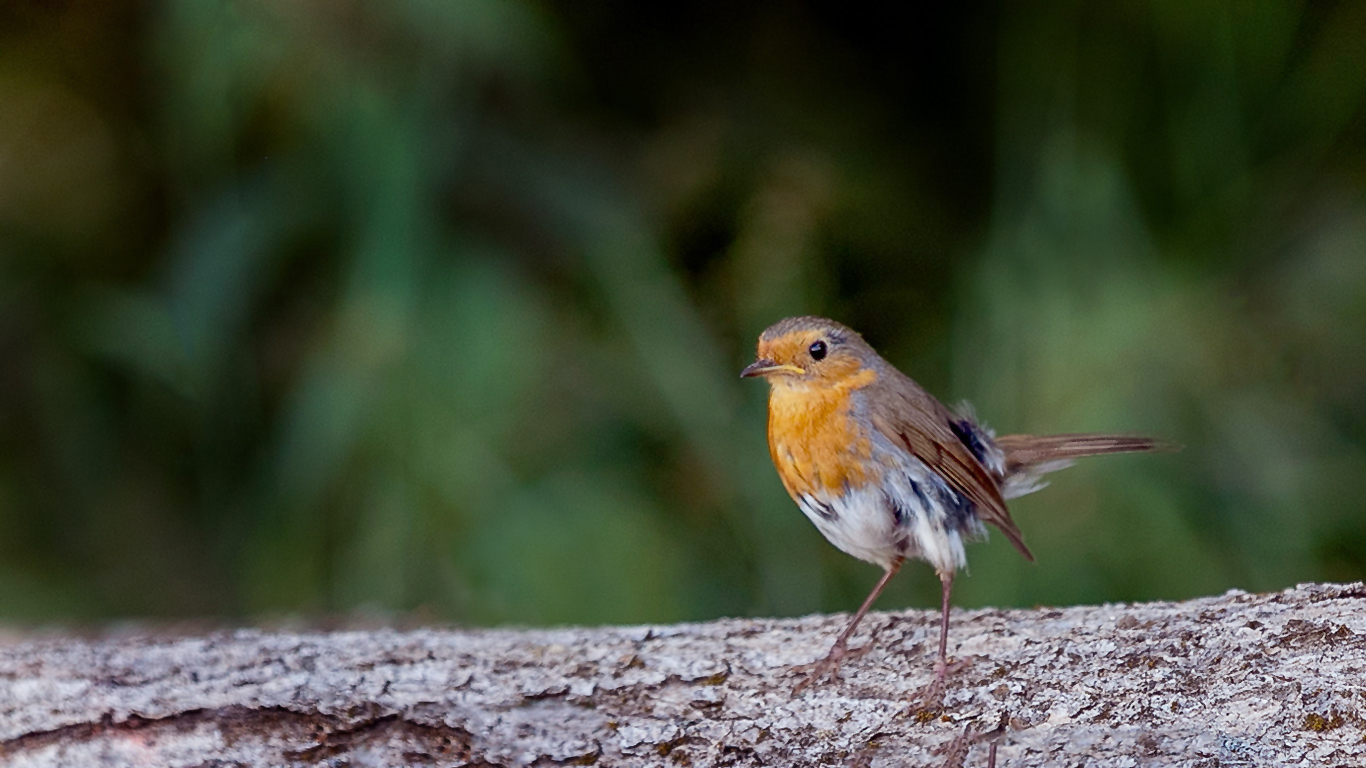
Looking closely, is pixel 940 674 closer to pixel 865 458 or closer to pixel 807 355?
pixel 865 458

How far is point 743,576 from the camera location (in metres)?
2.35

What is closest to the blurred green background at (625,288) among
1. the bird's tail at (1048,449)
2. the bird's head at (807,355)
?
the bird's tail at (1048,449)

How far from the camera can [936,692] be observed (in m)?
1.38

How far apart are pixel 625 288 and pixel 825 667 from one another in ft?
3.66

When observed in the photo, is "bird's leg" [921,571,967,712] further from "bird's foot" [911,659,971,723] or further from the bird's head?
the bird's head

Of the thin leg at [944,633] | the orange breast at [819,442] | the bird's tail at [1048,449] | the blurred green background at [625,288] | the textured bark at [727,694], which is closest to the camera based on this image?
the textured bark at [727,694]

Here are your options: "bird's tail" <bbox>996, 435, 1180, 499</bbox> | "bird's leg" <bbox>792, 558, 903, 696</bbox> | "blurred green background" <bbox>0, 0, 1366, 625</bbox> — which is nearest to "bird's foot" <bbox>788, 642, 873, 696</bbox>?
"bird's leg" <bbox>792, 558, 903, 696</bbox>

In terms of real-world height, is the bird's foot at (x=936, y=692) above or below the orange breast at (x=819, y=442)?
below

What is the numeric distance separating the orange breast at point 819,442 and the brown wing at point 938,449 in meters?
0.04

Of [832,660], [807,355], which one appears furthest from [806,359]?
[832,660]

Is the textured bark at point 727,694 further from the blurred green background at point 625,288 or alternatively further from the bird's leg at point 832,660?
the blurred green background at point 625,288

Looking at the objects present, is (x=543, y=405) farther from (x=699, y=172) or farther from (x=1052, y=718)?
(x=1052, y=718)

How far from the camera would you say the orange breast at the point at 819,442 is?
159 cm

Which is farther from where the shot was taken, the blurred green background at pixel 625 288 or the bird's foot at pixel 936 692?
the blurred green background at pixel 625 288
